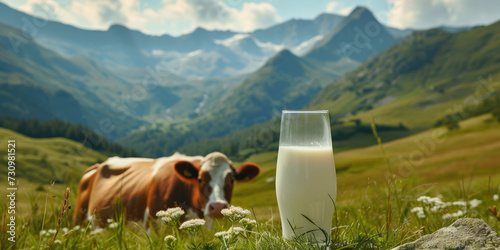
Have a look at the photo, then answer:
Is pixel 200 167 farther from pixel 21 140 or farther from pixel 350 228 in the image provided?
pixel 21 140

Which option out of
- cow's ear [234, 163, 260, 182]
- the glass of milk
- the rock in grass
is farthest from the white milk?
cow's ear [234, 163, 260, 182]

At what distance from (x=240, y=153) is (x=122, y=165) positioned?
190 m

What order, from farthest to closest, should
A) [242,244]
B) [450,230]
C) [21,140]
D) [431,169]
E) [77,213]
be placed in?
[21,140], [431,169], [77,213], [242,244], [450,230]

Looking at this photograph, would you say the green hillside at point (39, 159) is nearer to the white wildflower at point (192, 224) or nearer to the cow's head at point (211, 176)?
the cow's head at point (211, 176)

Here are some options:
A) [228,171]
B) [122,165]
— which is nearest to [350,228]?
[228,171]

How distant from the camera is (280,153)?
3891 mm

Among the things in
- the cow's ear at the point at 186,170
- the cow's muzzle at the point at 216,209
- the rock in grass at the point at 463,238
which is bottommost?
the cow's muzzle at the point at 216,209

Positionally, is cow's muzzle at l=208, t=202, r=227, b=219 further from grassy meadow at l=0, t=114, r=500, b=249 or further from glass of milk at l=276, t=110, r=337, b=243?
glass of milk at l=276, t=110, r=337, b=243

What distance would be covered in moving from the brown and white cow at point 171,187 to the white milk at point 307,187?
10.6 feet

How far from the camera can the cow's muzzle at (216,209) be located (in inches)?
265

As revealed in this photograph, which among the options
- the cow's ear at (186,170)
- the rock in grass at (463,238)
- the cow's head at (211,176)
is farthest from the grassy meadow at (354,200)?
the cow's ear at (186,170)

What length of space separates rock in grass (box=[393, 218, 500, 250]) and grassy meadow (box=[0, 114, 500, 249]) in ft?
1.10

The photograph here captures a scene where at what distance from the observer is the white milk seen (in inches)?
143

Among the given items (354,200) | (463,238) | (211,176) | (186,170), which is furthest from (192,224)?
(354,200)
